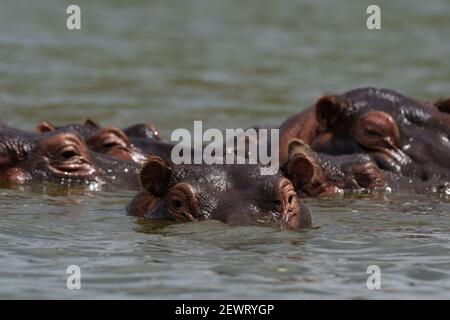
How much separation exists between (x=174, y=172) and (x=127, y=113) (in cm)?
1022

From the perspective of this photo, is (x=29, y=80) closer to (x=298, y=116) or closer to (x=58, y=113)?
(x=58, y=113)

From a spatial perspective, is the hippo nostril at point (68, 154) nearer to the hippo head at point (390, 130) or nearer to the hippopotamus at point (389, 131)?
the hippopotamus at point (389, 131)

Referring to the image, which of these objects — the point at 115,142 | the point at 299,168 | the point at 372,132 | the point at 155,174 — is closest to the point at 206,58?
the point at 115,142

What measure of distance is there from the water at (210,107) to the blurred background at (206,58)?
0.05 meters

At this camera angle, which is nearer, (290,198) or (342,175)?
(290,198)

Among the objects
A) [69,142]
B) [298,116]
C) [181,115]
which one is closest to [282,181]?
[69,142]

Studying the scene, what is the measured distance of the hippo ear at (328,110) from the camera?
1252 cm

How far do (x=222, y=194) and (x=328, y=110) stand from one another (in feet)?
11.7

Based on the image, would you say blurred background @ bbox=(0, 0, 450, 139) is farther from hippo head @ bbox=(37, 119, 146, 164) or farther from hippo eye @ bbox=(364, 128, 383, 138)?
hippo eye @ bbox=(364, 128, 383, 138)

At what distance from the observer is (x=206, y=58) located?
1006 inches

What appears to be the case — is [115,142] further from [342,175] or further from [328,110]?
[342,175]

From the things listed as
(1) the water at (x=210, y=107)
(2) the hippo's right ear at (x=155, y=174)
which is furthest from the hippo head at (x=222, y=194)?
(1) the water at (x=210, y=107)

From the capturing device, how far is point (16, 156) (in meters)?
12.1

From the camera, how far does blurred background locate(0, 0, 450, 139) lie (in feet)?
65.8
